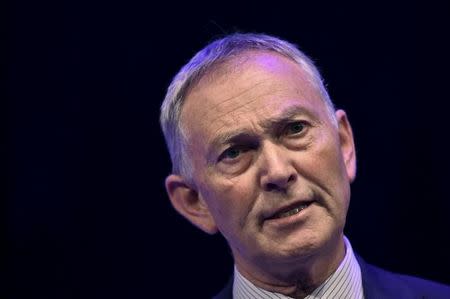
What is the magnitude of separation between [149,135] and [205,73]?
904 millimetres

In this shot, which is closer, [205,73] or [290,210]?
[290,210]

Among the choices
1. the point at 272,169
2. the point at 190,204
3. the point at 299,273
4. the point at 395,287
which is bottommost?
the point at 395,287

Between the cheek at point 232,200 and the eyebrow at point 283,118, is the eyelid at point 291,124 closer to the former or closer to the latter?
the eyebrow at point 283,118

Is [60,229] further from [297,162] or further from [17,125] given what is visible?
[297,162]

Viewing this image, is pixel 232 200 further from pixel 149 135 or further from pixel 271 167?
pixel 149 135

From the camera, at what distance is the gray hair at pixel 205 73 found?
216 cm

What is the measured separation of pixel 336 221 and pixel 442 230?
1.04 m

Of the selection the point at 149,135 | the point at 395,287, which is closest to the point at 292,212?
the point at 395,287

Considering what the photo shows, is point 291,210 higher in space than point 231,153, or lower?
lower

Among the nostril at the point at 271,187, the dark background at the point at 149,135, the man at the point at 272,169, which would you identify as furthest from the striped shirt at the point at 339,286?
the dark background at the point at 149,135

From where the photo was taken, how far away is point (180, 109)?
2.18 m

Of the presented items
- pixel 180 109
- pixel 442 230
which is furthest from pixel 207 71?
pixel 442 230

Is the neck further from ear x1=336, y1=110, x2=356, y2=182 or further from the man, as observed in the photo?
ear x1=336, y1=110, x2=356, y2=182

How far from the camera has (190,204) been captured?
88.8 inches
